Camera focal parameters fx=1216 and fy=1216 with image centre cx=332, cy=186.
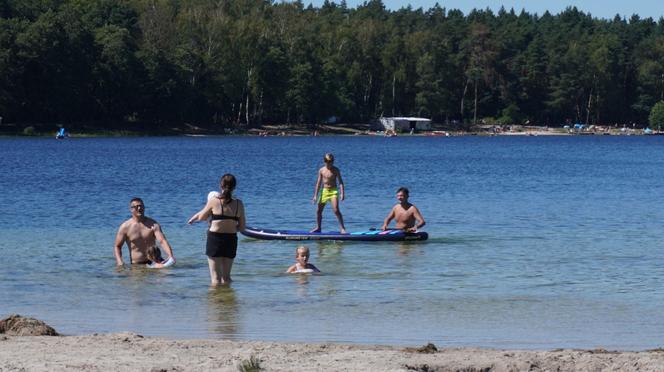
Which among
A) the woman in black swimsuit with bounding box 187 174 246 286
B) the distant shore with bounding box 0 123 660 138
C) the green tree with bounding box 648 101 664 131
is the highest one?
the woman in black swimsuit with bounding box 187 174 246 286

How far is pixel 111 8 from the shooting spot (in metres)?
124

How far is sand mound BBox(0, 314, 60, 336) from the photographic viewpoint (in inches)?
486

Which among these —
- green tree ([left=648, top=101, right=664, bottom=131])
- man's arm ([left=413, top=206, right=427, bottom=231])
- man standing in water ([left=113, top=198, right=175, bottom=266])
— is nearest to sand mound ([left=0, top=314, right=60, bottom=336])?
man standing in water ([left=113, top=198, right=175, bottom=266])

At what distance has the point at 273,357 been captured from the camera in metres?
10.8

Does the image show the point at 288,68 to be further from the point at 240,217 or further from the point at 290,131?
the point at 240,217

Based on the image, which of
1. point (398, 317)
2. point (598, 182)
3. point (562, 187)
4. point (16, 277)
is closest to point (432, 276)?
point (398, 317)

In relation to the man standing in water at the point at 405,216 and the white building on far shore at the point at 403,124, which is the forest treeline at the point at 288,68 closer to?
the white building on far shore at the point at 403,124

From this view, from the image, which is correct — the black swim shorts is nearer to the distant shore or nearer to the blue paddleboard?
the blue paddleboard

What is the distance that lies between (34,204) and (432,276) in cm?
1882

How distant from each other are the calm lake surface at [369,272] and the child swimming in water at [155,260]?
0.23 m

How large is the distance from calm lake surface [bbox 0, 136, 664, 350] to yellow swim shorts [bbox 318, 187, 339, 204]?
1549 millimetres

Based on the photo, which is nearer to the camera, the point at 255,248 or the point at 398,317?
the point at 398,317

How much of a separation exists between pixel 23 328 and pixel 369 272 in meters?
7.74

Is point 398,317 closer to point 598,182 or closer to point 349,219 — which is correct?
point 349,219
